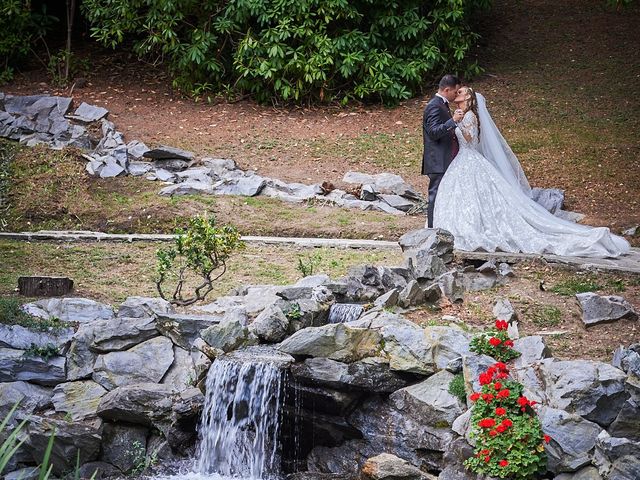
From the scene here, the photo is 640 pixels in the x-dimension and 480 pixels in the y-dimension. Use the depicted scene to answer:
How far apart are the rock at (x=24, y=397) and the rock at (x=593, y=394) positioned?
14.4 ft

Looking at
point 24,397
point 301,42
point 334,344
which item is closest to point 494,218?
point 334,344

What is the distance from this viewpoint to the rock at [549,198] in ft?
43.9

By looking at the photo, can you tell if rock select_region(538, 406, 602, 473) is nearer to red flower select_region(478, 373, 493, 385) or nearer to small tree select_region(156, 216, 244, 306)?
red flower select_region(478, 373, 493, 385)

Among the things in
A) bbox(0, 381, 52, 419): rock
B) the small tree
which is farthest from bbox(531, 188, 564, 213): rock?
bbox(0, 381, 52, 419): rock

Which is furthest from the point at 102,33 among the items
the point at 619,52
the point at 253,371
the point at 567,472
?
the point at 567,472

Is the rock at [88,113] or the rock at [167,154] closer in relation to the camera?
the rock at [167,154]

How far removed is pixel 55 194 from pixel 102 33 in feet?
18.8

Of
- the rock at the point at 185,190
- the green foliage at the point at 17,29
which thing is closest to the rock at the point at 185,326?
the rock at the point at 185,190

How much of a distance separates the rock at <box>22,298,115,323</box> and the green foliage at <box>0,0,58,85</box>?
10.5 metres

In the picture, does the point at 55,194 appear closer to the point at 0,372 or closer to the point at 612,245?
the point at 0,372

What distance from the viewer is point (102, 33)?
18.1 meters

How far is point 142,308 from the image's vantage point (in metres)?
9.04

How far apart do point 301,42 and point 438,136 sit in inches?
291

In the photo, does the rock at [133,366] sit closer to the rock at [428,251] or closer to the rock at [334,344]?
the rock at [334,344]
